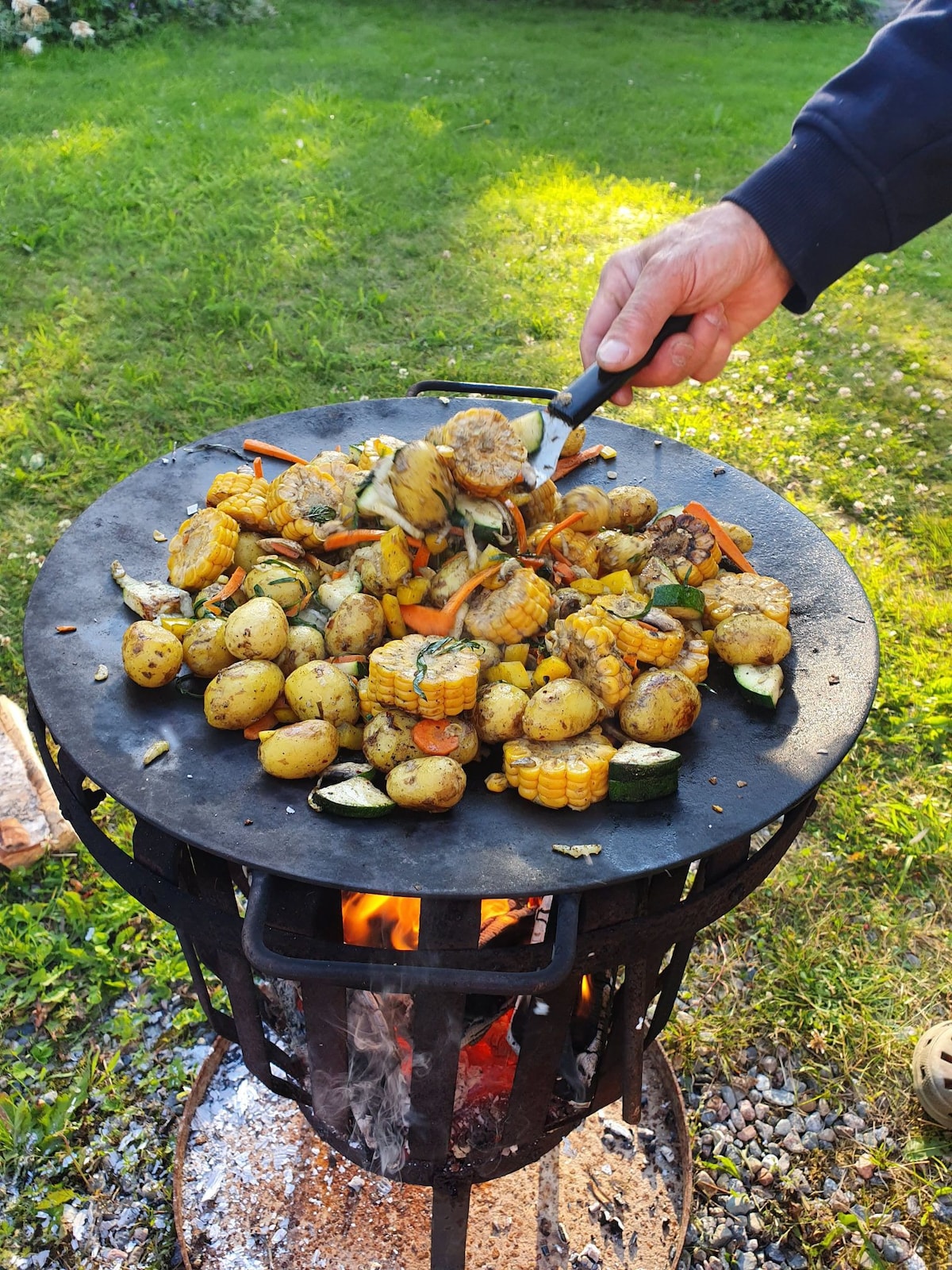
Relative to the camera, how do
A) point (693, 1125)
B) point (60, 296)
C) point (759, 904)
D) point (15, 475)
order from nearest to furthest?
point (693, 1125) < point (759, 904) < point (15, 475) < point (60, 296)

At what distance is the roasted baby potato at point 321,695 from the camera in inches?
73.0

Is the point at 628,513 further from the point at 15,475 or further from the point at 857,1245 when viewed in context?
the point at 15,475

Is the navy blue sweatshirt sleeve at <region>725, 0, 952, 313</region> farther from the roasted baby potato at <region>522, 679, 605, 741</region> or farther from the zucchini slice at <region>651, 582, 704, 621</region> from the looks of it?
the roasted baby potato at <region>522, 679, 605, 741</region>

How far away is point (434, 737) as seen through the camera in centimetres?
178

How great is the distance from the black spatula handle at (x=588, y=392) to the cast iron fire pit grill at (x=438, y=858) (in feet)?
1.97

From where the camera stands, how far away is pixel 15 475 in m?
5.22

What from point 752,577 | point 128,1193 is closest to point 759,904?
point 752,577

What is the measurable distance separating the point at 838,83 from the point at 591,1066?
2.62m

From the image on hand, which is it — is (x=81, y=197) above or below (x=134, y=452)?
above

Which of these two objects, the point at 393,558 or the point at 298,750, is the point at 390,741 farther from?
the point at 393,558

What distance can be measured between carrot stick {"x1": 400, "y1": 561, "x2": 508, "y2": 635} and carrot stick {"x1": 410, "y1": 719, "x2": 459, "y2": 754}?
0.28 meters

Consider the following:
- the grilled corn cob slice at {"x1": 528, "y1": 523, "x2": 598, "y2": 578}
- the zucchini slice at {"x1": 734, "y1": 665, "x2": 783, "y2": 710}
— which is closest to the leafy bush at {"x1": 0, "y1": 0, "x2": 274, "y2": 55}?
the grilled corn cob slice at {"x1": 528, "y1": 523, "x2": 598, "y2": 578}

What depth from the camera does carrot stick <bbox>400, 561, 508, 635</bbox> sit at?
6.66ft

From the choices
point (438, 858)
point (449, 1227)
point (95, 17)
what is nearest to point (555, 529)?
point (438, 858)
